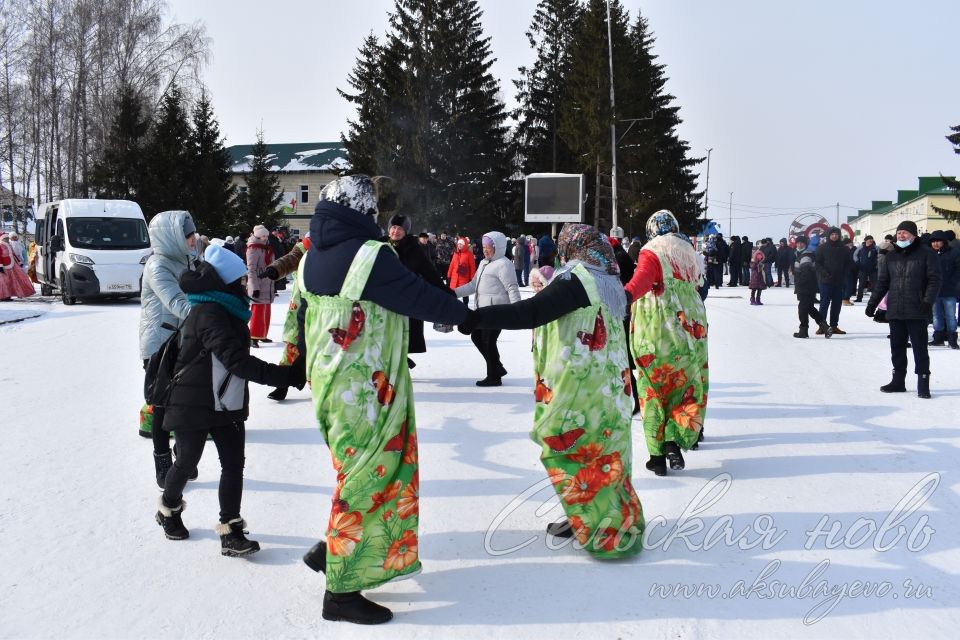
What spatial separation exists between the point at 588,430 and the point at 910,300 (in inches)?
238

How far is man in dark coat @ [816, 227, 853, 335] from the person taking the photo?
1410cm

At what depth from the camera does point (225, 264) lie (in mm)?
4074

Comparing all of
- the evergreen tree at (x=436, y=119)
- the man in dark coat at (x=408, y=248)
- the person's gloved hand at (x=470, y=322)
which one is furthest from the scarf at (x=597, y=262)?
the evergreen tree at (x=436, y=119)

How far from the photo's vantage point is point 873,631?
339 cm

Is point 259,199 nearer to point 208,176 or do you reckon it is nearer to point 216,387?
point 208,176

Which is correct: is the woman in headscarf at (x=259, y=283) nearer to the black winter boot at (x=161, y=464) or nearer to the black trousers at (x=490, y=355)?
the black trousers at (x=490, y=355)

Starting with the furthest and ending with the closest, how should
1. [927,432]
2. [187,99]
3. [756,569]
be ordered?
[187,99]
[927,432]
[756,569]

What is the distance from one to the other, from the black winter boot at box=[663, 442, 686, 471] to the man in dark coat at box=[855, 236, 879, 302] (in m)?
17.2

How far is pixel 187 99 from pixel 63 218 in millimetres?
22747

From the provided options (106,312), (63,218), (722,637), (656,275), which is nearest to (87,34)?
(63,218)

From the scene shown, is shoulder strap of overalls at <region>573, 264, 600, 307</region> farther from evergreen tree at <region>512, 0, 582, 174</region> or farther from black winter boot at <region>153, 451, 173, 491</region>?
evergreen tree at <region>512, 0, 582, 174</region>

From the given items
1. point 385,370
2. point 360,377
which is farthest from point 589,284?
point 360,377

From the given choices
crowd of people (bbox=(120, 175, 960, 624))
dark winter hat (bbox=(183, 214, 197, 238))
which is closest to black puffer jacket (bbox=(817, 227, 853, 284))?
crowd of people (bbox=(120, 175, 960, 624))

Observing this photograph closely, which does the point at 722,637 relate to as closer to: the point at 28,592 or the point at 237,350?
the point at 237,350
